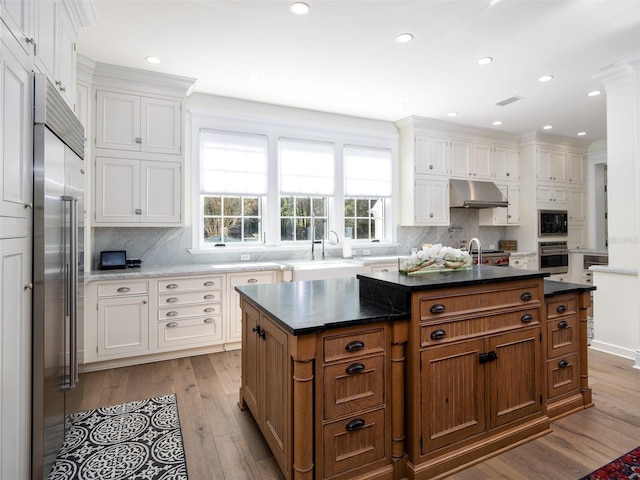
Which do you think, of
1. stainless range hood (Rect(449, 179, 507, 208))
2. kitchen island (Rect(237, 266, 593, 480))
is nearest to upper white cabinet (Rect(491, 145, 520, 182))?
stainless range hood (Rect(449, 179, 507, 208))

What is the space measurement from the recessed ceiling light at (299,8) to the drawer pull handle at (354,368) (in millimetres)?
2436

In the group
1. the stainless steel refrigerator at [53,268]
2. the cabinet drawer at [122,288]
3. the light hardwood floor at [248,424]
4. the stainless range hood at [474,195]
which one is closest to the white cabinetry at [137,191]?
the cabinet drawer at [122,288]

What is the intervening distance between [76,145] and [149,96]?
1656 mm

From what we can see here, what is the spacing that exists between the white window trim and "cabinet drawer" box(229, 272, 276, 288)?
2.01 ft

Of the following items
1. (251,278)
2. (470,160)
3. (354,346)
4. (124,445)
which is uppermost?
(470,160)

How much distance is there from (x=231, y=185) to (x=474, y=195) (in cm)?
372

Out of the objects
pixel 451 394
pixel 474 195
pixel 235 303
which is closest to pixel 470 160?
pixel 474 195

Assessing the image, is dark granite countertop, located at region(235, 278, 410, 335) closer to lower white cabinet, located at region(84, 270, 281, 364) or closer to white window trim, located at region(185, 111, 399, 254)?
lower white cabinet, located at region(84, 270, 281, 364)

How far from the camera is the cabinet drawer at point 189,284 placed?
358cm

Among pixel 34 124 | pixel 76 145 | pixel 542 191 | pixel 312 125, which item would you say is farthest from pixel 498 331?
pixel 542 191

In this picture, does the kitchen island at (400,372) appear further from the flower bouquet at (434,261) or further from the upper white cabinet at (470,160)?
the upper white cabinet at (470,160)

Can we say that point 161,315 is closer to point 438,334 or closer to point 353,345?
point 353,345

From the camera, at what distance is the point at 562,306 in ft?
8.34

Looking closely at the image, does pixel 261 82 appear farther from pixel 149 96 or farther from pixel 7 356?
pixel 7 356
